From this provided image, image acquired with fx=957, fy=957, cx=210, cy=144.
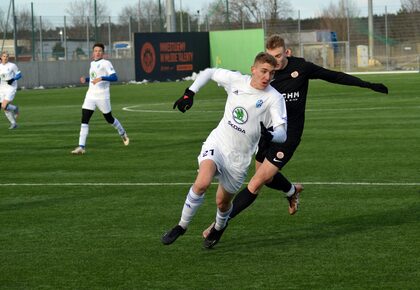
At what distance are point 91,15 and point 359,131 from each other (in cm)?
4392

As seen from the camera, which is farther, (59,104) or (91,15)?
(91,15)

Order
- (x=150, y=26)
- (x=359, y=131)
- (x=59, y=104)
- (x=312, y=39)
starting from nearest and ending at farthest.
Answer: (x=359, y=131) < (x=59, y=104) < (x=150, y=26) < (x=312, y=39)

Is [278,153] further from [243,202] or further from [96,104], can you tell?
[96,104]

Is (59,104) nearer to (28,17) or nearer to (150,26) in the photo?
(28,17)

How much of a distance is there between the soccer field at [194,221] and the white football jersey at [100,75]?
1126mm

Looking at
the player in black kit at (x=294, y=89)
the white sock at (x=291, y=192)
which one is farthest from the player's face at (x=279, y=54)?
the white sock at (x=291, y=192)

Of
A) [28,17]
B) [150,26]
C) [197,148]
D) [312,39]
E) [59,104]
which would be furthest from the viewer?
[312,39]

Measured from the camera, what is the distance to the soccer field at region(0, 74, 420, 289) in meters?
8.30

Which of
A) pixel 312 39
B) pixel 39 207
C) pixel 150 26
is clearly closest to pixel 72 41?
pixel 150 26

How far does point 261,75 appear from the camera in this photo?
9086mm

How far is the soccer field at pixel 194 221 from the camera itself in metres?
8.30

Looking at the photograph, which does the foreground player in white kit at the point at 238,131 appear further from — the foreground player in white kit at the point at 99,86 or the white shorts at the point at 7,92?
the white shorts at the point at 7,92

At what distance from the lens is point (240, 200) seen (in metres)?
9.91

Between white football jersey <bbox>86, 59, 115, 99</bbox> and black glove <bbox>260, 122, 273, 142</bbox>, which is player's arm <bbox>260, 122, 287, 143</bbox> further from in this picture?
white football jersey <bbox>86, 59, 115, 99</bbox>
